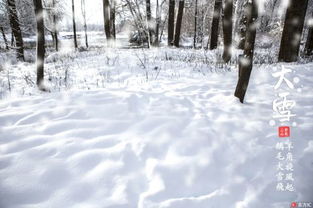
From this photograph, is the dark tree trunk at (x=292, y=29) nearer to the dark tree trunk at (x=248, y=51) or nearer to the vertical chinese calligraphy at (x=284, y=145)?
the vertical chinese calligraphy at (x=284, y=145)

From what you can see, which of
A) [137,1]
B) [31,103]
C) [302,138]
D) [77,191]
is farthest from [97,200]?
[137,1]

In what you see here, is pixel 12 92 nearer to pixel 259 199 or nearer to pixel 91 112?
pixel 91 112

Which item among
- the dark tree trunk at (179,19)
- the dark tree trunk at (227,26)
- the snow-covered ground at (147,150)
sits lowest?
the snow-covered ground at (147,150)

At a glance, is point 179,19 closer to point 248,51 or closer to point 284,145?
point 248,51

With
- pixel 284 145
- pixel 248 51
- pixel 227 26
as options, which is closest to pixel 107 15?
pixel 227 26

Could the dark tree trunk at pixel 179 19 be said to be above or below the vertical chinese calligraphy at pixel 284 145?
above

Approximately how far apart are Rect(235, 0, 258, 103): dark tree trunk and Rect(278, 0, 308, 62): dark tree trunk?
4.48 m

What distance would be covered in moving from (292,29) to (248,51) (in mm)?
4638

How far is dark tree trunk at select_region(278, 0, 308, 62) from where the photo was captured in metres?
5.86

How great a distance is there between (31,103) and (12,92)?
2580 mm

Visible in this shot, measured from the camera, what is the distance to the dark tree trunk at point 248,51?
2.74 metres

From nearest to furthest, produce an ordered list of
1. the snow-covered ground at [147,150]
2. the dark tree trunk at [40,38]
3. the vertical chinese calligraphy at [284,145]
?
the snow-covered ground at [147,150] < the vertical chinese calligraphy at [284,145] < the dark tree trunk at [40,38]

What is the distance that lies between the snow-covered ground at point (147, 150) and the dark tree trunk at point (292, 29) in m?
3.26

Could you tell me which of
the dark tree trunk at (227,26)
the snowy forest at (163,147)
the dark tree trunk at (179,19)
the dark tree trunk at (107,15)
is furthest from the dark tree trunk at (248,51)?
the dark tree trunk at (107,15)
